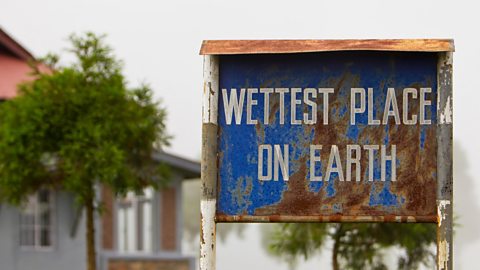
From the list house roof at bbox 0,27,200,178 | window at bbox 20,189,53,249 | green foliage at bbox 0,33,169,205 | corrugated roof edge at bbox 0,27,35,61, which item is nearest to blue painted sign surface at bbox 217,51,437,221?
green foliage at bbox 0,33,169,205

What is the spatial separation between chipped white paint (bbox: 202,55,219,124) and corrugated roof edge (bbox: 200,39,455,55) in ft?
0.30

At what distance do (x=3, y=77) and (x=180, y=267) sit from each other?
7542mm

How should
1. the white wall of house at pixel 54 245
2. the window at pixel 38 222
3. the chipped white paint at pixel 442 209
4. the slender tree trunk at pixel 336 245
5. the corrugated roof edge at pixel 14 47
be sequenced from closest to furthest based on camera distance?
1. the chipped white paint at pixel 442 209
2. the slender tree trunk at pixel 336 245
3. the white wall of house at pixel 54 245
4. the window at pixel 38 222
5. the corrugated roof edge at pixel 14 47

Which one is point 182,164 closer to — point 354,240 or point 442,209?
point 354,240

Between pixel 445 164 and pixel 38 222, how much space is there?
23.6m

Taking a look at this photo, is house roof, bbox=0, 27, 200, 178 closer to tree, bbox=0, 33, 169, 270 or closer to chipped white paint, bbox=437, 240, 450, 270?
tree, bbox=0, 33, 169, 270

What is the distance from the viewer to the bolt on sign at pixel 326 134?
31.4ft

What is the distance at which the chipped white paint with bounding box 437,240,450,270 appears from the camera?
9531 millimetres

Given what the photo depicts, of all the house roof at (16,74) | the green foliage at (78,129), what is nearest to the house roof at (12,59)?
the house roof at (16,74)

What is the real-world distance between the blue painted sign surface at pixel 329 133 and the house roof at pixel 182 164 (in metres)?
22.8

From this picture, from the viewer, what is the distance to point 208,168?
31.6ft

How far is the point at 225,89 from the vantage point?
9641 mm

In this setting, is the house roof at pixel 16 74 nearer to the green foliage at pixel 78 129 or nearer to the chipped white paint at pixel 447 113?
the green foliage at pixel 78 129

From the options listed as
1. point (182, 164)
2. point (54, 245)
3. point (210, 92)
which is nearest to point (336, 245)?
point (182, 164)
